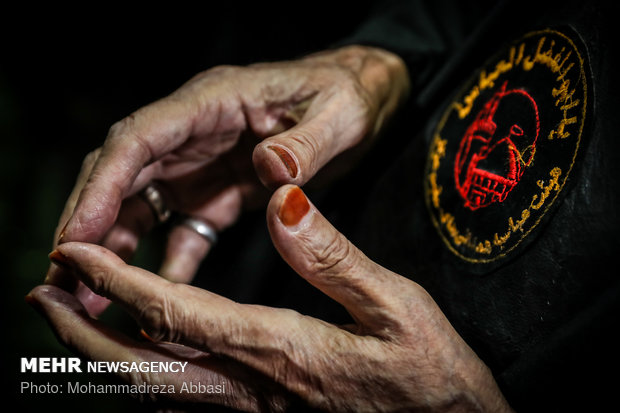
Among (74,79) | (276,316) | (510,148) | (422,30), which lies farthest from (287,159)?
(74,79)

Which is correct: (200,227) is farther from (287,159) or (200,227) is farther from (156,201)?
(287,159)

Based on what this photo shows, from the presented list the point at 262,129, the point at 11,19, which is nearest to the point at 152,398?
the point at 262,129

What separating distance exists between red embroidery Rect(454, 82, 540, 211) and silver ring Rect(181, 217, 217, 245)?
0.52m

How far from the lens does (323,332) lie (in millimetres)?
525

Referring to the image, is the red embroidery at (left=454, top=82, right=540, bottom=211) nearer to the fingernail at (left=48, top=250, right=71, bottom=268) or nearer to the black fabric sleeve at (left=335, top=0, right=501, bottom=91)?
the black fabric sleeve at (left=335, top=0, right=501, bottom=91)

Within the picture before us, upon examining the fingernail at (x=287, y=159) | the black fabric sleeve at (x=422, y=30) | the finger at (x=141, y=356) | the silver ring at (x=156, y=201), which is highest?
the black fabric sleeve at (x=422, y=30)

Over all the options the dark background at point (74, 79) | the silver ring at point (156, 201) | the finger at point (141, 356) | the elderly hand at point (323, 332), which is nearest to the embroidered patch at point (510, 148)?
the elderly hand at point (323, 332)

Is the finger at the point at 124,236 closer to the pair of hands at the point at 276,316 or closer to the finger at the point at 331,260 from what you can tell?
the pair of hands at the point at 276,316

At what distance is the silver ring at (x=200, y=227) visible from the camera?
34.1 inches

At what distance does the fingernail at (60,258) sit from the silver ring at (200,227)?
12.2 inches

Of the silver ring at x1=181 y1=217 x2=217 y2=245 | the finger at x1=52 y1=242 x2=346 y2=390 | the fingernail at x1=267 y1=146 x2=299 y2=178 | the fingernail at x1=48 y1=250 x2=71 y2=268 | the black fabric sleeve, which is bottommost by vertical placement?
the finger at x1=52 y1=242 x2=346 y2=390

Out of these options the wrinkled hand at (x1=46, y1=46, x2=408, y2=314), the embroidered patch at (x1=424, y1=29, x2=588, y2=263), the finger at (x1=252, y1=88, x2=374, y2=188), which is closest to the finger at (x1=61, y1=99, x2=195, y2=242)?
the wrinkled hand at (x1=46, y1=46, x2=408, y2=314)

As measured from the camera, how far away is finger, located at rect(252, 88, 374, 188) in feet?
1.82

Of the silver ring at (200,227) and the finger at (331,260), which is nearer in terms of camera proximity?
the finger at (331,260)
